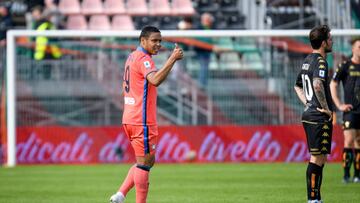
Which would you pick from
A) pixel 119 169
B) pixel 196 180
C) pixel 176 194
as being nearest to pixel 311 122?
pixel 176 194

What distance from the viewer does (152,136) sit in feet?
30.0

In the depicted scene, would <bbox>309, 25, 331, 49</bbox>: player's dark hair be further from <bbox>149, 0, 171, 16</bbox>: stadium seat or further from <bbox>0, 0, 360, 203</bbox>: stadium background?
<bbox>149, 0, 171, 16</bbox>: stadium seat

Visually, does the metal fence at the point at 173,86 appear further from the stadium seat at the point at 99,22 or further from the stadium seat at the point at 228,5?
the stadium seat at the point at 228,5

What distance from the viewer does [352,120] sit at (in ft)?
46.8

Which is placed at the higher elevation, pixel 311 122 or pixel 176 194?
pixel 311 122

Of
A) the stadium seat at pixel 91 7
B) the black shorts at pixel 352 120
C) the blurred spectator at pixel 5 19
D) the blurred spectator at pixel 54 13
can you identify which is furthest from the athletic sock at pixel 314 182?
the stadium seat at pixel 91 7

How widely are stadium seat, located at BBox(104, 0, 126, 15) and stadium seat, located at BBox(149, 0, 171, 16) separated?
0.91 metres

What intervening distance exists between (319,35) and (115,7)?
16.9 meters

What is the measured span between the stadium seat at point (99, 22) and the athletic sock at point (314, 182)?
55.0 feet

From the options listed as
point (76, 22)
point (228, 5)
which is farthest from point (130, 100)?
point (228, 5)

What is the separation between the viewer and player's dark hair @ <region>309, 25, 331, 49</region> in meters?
9.84

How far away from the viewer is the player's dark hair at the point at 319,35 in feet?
32.3

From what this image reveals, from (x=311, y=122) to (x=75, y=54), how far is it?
39.6 feet

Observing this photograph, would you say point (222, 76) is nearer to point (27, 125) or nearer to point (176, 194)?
point (27, 125)
